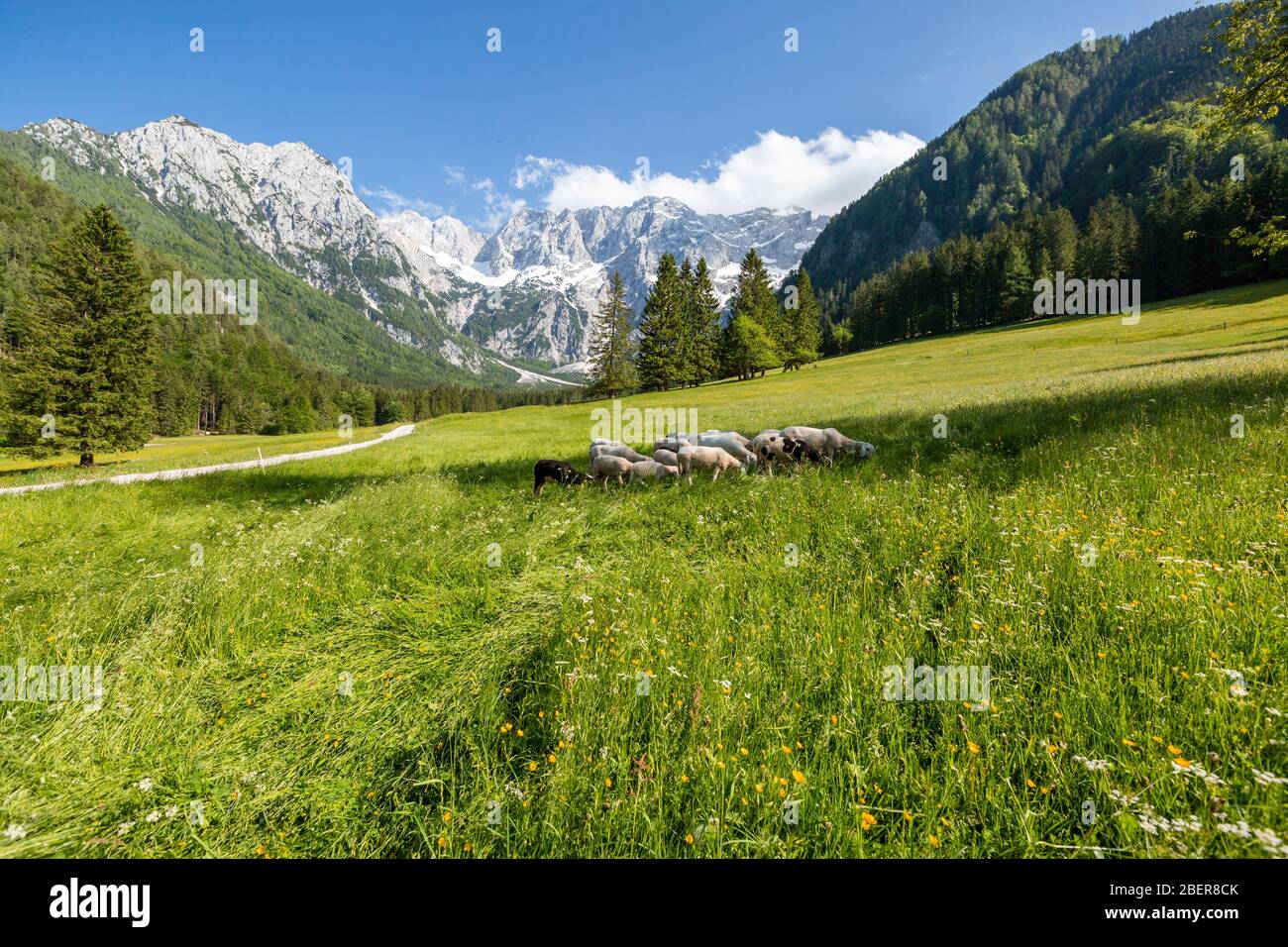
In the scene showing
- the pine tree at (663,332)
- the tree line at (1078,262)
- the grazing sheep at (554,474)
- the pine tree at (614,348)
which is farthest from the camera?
the tree line at (1078,262)

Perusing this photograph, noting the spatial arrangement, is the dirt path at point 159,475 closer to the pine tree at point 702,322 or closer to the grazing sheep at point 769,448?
the grazing sheep at point 769,448

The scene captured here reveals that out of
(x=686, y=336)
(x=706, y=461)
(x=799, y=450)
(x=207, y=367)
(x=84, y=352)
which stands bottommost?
(x=706, y=461)

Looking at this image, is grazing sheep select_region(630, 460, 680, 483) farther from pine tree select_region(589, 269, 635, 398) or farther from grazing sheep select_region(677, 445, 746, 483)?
pine tree select_region(589, 269, 635, 398)

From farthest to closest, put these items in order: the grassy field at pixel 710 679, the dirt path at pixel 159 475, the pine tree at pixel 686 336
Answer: the pine tree at pixel 686 336, the dirt path at pixel 159 475, the grassy field at pixel 710 679

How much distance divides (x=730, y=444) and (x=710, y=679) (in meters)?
8.58

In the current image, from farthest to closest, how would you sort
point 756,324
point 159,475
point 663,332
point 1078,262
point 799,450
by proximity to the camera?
point 1078,262
point 756,324
point 663,332
point 159,475
point 799,450

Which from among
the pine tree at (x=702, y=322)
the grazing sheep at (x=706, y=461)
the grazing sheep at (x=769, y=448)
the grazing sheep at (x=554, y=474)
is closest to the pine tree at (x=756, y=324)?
the pine tree at (x=702, y=322)

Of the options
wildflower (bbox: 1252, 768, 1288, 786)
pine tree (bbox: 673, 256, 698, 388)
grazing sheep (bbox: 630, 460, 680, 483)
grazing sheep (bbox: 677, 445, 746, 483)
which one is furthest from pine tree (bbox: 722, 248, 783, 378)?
wildflower (bbox: 1252, 768, 1288, 786)

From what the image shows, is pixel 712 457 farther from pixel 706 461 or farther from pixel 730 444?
pixel 730 444

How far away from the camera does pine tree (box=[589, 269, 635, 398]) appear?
67562 mm

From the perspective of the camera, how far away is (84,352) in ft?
109

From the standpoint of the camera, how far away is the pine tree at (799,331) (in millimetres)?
80500

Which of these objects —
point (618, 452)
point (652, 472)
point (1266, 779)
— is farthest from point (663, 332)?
point (1266, 779)

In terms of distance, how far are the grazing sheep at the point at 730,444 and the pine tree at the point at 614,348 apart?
187ft
